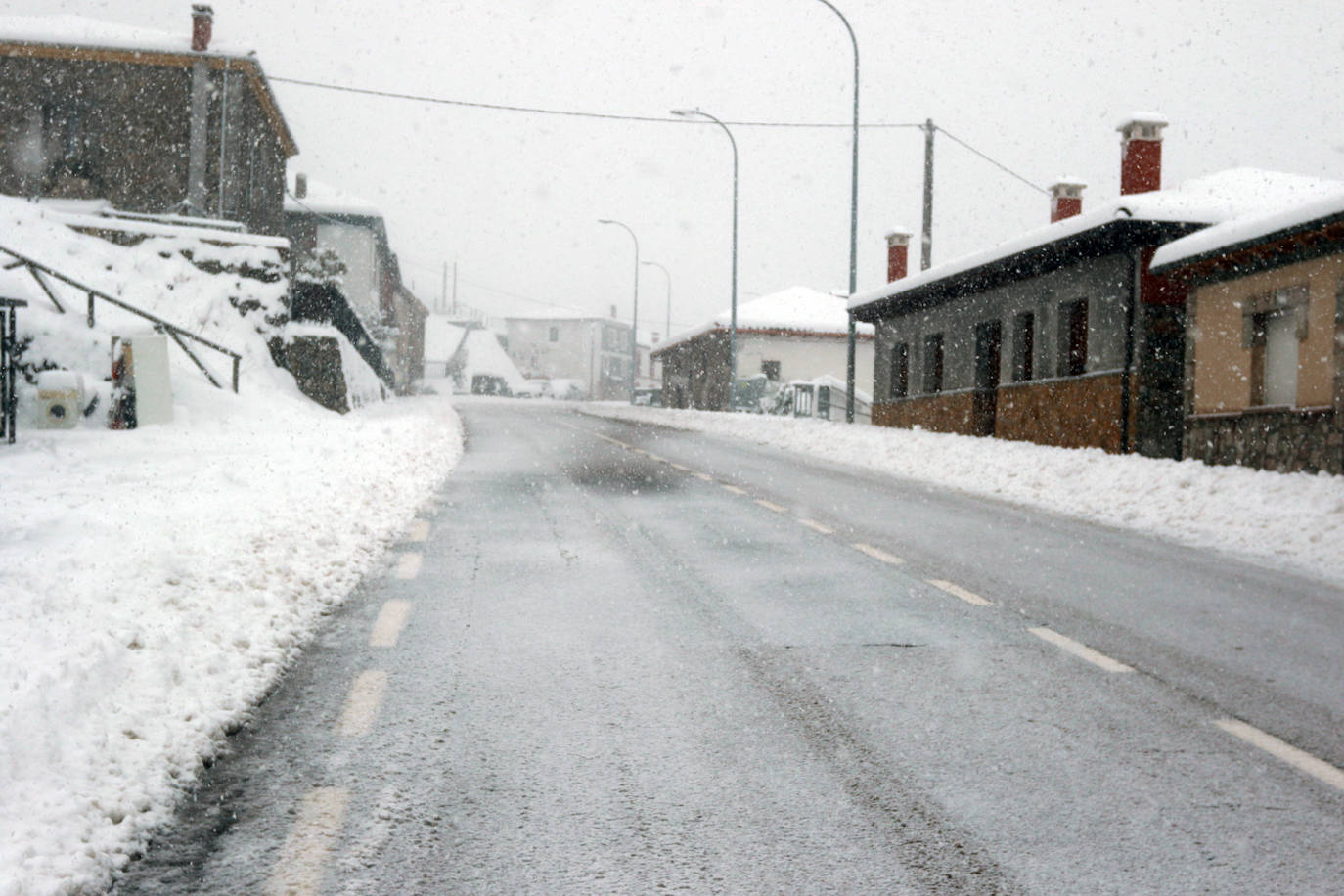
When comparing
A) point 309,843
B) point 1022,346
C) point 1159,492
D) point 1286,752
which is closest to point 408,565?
point 309,843

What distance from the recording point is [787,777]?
12.9 ft

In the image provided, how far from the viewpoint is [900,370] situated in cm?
3381

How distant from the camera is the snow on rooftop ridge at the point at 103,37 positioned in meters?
32.3

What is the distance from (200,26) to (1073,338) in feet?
84.9

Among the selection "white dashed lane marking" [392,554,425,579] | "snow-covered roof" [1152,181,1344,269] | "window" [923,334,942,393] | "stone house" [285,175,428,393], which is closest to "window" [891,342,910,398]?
"window" [923,334,942,393]

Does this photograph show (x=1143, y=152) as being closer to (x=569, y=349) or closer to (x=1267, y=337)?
(x=1267, y=337)

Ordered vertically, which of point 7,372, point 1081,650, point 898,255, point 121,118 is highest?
point 121,118

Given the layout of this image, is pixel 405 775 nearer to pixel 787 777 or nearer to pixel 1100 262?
pixel 787 777

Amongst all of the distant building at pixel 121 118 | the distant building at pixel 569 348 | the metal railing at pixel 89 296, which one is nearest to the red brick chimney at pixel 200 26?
the distant building at pixel 121 118

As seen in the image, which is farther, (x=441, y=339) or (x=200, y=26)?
(x=441, y=339)

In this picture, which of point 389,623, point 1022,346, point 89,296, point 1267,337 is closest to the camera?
point 389,623

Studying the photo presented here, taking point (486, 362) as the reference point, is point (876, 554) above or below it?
below

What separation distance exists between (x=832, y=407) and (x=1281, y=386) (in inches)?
1180

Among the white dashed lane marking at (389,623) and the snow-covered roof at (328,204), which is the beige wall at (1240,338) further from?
the snow-covered roof at (328,204)
